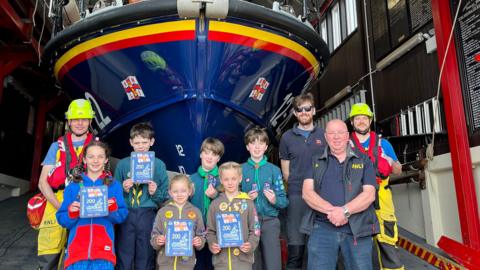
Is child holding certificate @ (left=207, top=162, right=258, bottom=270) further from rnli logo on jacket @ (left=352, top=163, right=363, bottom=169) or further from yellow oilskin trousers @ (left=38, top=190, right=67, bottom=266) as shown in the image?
yellow oilskin trousers @ (left=38, top=190, right=67, bottom=266)

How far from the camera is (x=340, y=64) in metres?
6.67

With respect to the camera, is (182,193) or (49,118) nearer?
(182,193)

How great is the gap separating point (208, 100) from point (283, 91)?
90cm

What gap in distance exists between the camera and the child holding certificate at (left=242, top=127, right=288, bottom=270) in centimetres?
237

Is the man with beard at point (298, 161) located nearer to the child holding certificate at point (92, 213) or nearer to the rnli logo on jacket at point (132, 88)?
the child holding certificate at point (92, 213)

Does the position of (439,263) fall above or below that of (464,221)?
below

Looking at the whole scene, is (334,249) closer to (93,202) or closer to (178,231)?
(178,231)

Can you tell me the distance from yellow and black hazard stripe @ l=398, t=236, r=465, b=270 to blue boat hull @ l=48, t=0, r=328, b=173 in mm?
1596

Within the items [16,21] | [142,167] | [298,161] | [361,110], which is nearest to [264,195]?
[298,161]

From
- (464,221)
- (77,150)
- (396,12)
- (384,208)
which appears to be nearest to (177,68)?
(77,150)

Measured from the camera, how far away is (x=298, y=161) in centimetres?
264

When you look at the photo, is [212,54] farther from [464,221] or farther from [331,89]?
[331,89]

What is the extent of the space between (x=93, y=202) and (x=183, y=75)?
146 centimetres

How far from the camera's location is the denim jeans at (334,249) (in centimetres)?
204
